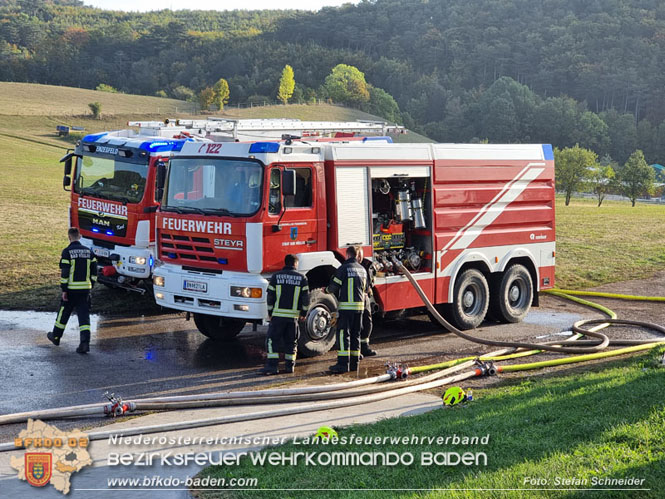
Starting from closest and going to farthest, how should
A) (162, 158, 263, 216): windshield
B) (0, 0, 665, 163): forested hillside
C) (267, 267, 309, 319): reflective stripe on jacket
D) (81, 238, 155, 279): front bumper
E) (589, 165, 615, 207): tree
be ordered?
(267, 267, 309, 319): reflective stripe on jacket
(162, 158, 263, 216): windshield
(81, 238, 155, 279): front bumper
(589, 165, 615, 207): tree
(0, 0, 665, 163): forested hillside

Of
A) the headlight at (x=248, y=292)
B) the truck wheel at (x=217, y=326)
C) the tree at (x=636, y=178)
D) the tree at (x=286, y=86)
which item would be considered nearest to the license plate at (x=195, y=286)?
the headlight at (x=248, y=292)

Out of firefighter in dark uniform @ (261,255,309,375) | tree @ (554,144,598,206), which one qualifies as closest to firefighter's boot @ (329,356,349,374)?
firefighter in dark uniform @ (261,255,309,375)

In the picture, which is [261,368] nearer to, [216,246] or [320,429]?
[216,246]

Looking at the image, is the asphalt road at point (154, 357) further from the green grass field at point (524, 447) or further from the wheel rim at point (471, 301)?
the green grass field at point (524, 447)

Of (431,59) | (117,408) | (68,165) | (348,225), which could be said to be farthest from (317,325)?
(431,59)

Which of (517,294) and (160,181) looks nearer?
(160,181)

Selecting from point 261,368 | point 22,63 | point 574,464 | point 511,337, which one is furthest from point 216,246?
point 22,63

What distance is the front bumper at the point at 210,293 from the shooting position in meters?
10.5

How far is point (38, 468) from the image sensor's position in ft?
20.9

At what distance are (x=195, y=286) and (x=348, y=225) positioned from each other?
231cm

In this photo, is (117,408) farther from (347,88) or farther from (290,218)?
(347,88)

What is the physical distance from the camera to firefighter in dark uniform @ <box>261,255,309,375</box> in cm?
1007

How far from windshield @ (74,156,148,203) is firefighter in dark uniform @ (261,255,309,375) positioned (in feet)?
15.8

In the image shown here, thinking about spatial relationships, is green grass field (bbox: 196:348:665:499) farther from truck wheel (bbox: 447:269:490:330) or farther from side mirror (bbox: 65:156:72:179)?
side mirror (bbox: 65:156:72:179)
